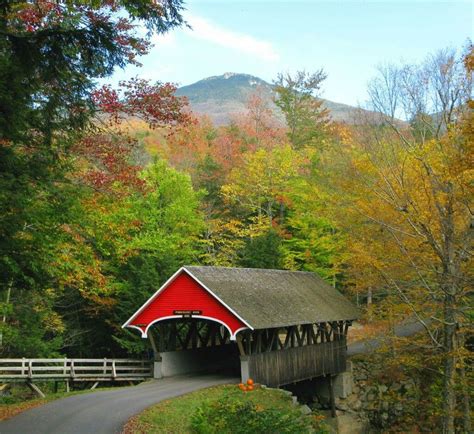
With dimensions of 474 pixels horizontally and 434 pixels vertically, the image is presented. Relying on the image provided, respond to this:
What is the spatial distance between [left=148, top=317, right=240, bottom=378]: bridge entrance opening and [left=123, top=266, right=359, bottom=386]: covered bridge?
1.4 inches

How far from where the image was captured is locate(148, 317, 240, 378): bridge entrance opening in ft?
67.2

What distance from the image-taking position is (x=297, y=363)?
21266mm

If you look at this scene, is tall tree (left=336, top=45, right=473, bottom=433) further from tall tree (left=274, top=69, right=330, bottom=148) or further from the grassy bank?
tall tree (left=274, top=69, right=330, bottom=148)

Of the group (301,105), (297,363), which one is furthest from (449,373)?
(301,105)

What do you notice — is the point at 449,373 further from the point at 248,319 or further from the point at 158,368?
the point at 158,368

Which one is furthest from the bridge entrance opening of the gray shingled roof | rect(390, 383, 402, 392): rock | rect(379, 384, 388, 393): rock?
rect(390, 383, 402, 392): rock

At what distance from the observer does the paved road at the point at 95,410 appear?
12.1 meters

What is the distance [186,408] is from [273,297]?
24.7 ft

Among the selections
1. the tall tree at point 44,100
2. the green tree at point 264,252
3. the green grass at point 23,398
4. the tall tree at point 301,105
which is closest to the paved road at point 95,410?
the green grass at point 23,398

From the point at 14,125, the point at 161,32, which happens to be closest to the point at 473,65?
the point at 161,32

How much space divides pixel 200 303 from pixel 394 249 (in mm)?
6799

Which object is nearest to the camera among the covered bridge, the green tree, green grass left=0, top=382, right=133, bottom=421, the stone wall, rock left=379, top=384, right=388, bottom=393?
green grass left=0, top=382, right=133, bottom=421

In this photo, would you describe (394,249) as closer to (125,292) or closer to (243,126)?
(125,292)

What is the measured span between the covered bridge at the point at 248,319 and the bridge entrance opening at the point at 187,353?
0.12 feet
